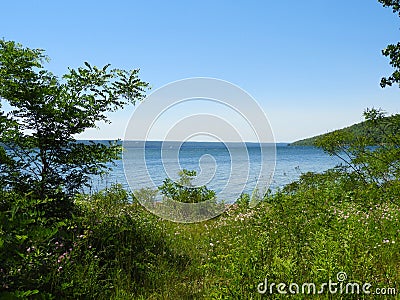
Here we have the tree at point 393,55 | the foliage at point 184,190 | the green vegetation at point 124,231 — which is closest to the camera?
the green vegetation at point 124,231

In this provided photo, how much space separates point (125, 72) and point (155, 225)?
6.80ft

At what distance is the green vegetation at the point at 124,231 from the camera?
2.94m

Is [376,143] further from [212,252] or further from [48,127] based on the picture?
[48,127]

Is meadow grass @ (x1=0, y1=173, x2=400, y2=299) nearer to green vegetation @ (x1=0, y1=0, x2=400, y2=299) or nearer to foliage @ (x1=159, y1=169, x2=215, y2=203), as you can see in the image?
green vegetation @ (x1=0, y1=0, x2=400, y2=299)

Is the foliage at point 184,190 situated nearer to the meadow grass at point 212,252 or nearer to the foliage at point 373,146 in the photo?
the meadow grass at point 212,252

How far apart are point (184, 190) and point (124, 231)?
312 centimetres

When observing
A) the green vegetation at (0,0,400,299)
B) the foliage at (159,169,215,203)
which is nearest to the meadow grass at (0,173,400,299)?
the green vegetation at (0,0,400,299)

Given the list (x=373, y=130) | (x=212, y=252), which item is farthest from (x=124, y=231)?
(x=373, y=130)

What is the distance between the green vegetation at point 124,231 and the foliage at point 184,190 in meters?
1.72

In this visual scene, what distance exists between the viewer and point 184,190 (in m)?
7.47

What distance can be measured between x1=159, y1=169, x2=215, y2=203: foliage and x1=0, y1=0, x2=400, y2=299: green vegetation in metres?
1.72

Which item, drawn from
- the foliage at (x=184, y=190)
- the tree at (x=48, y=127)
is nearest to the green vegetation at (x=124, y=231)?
the tree at (x=48, y=127)

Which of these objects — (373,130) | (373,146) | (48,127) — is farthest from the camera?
(373,146)

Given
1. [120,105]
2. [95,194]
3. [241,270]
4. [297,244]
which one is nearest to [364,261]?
[297,244]
